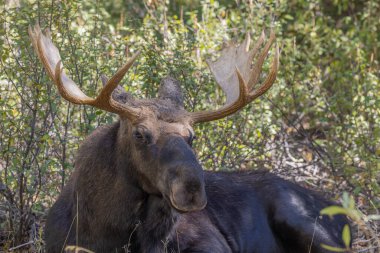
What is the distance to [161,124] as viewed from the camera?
6.46m

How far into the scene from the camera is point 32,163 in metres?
8.59

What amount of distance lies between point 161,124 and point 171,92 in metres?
0.62

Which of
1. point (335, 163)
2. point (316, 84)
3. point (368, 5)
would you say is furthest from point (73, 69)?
point (368, 5)

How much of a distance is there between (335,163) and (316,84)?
5.98 ft

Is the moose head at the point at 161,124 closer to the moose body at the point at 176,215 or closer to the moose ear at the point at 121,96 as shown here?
the moose ear at the point at 121,96

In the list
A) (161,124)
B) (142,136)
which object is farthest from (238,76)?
(142,136)

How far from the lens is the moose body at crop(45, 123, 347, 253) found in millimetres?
6613

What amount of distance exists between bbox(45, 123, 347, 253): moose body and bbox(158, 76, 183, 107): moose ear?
440 millimetres

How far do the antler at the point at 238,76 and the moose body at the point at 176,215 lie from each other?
2.41 ft

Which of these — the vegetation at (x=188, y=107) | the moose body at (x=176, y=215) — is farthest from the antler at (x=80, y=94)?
the vegetation at (x=188, y=107)

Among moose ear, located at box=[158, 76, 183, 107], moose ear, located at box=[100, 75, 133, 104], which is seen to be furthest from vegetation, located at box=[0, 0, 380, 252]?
moose ear, located at box=[100, 75, 133, 104]

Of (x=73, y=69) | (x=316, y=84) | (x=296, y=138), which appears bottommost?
(x=296, y=138)

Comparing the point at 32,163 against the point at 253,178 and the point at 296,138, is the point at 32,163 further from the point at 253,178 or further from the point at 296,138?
the point at 296,138

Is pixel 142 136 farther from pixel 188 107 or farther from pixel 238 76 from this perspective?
pixel 188 107
